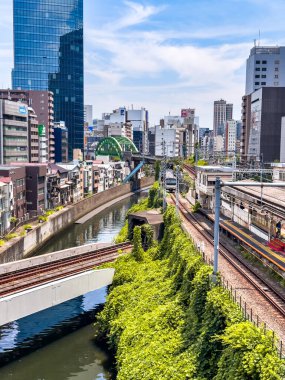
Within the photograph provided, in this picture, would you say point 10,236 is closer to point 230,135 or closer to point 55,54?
point 55,54

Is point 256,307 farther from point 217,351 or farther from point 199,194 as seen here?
point 199,194

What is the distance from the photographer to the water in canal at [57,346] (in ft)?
70.8

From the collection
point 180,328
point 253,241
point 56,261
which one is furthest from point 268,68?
point 180,328

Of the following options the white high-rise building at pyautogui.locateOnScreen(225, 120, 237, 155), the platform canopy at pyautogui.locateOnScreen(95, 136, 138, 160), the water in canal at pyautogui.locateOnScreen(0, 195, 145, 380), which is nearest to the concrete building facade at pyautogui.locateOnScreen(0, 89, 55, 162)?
the platform canopy at pyautogui.locateOnScreen(95, 136, 138, 160)

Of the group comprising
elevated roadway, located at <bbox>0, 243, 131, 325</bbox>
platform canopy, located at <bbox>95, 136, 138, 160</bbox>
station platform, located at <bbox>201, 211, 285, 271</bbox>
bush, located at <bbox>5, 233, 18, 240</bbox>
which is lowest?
bush, located at <bbox>5, 233, 18, 240</bbox>

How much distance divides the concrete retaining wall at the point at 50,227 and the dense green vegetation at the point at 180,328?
13.6 meters

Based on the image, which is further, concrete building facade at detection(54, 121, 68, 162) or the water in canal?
concrete building facade at detection(54, 121, 68, 162)

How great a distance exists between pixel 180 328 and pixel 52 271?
1278 cm

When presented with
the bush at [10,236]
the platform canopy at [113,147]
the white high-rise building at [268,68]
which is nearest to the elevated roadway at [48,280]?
the bush at [10,236]

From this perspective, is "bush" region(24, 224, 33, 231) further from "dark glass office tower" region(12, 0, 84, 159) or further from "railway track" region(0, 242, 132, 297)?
"dark glass office tower" region(12, 0, 84, 159)

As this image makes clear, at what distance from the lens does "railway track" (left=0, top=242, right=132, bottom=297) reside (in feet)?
85.0

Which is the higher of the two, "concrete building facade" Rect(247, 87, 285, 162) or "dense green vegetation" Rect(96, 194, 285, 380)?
"concrete building facade" Rect(247, 87, 285, 162)

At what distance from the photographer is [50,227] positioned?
5375 centimetres

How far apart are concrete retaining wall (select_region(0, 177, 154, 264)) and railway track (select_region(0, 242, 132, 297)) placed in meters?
7.49
